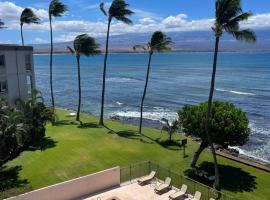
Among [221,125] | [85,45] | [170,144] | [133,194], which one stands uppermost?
[85,45]

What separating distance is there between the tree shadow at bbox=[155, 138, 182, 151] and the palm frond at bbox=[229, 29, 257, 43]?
1766 centimetres

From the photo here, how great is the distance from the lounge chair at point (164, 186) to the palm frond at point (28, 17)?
120 ft

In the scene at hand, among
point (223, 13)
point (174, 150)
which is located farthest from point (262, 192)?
point (223, 13)

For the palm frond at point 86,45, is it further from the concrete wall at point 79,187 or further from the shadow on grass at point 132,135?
the concrete wall at point 79,187

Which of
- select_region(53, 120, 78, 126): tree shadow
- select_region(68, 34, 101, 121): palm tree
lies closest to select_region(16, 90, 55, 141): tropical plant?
select_region(53, 120, 78, 126): tree shadow

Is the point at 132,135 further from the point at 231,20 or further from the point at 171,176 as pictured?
the point at 231,20

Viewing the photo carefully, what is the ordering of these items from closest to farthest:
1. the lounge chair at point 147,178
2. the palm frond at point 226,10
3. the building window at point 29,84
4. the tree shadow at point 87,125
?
the palm frond at point 226,10 → the lounge chair at point 147,178 → the building window at point 29,84 → the tree shadow at point 87,125

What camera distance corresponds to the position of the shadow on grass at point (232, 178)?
3064 cm

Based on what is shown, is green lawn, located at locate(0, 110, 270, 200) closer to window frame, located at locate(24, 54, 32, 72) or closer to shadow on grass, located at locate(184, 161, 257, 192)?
shadow on grass, located at locate(184, 161, 257, 192)

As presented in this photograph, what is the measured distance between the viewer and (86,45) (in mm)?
50969

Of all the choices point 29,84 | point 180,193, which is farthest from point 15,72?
point 180,193

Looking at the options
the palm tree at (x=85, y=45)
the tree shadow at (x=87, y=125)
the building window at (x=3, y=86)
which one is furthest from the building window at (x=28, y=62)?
the tree shadow at (x=87, y=125)

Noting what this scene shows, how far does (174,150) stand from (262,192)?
11.7 m

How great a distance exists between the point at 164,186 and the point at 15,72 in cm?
2308
